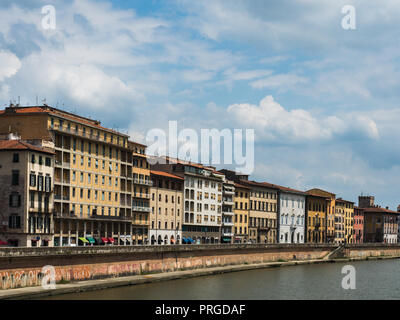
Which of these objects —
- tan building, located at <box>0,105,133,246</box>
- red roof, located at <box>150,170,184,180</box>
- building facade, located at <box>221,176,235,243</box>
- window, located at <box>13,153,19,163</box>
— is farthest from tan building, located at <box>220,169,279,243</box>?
window, located at <box>13,153,19,163</box>

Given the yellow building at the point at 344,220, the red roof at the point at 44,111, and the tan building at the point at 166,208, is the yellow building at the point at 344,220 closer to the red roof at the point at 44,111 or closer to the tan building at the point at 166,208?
the tan building at the point at 166,208

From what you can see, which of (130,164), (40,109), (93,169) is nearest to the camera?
(40,109)

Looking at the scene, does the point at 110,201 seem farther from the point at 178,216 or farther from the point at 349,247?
the point at 349,247

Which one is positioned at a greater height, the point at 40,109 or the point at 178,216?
the point at 40,109

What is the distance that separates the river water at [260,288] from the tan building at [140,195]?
21.4 metres

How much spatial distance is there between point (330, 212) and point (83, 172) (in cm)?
9496

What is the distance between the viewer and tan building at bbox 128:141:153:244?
110m

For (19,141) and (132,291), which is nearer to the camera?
(132,291)

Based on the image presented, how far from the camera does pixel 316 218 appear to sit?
17100 cm

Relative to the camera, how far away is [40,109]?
9250 centimetres

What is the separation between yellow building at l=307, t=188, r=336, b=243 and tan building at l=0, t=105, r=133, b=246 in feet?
262

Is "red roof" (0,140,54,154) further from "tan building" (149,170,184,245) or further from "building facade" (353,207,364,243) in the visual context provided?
"building facade" (353,207,364,243)
